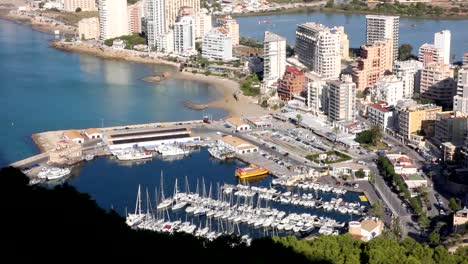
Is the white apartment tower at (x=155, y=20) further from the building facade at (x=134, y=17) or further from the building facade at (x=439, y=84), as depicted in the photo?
the building facade at (x=439, y=84)

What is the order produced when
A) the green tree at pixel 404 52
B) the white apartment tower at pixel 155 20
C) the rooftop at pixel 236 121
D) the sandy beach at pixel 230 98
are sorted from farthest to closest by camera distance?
the white apartment tower at pixel 155 20 < the green tree at pixel 404 52 < the sandy beach at pixel 230 98 < the rooftop at pixel 236 121

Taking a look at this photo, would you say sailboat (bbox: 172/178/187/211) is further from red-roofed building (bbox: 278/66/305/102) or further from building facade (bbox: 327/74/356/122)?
red-roofed building (bbox: 278/66/305/102)

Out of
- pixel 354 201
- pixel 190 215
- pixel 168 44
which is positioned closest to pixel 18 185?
pixel 190 215

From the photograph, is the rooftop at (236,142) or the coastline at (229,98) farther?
the coastline at (229,98)

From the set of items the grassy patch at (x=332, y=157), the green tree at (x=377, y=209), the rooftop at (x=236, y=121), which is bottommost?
the green tree at (x=377, y=209)

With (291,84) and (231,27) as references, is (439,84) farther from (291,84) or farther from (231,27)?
(231,27)

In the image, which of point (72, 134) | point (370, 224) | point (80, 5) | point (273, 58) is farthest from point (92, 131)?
point (80, 5)

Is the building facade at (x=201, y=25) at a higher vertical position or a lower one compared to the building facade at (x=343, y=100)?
higher

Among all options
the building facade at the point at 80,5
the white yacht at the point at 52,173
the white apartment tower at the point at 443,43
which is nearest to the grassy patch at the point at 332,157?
the white yacht at the point at 52,173
